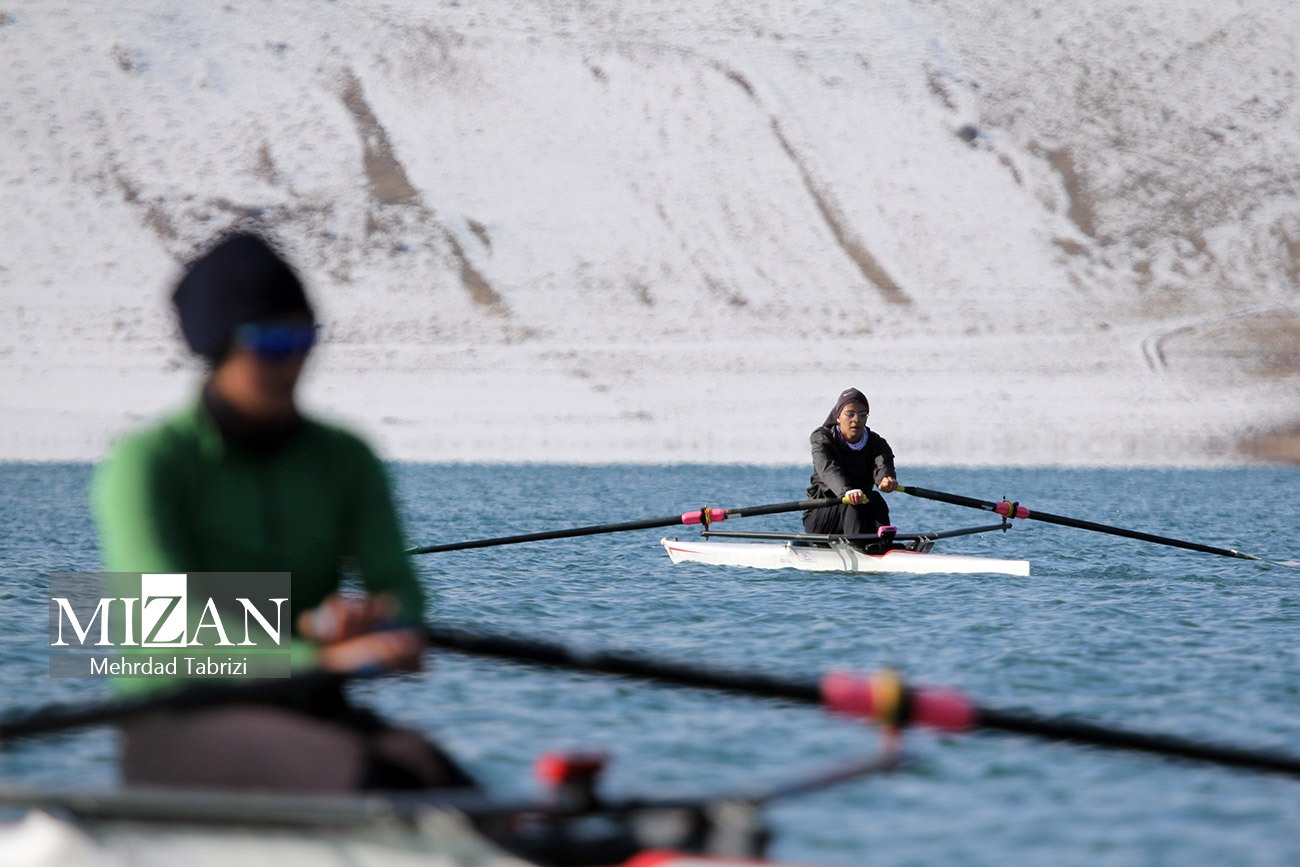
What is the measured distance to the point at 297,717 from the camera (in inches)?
153

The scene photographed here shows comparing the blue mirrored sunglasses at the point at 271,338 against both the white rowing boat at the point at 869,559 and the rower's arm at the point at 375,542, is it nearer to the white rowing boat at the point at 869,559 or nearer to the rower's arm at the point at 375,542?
the rower's arm at the point at 375,542

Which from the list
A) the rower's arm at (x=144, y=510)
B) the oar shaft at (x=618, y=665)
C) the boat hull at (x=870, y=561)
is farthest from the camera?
the boat hull at (x=870, y=561)

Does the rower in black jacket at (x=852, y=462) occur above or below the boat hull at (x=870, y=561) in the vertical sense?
above

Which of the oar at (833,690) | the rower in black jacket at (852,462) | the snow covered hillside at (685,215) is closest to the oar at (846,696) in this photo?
the oar at (833,690)

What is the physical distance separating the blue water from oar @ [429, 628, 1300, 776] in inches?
38.4

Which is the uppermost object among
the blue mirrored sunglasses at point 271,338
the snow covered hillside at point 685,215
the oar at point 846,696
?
the snow covered hillside at point 685,215

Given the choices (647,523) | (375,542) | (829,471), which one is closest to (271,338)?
(375,542)

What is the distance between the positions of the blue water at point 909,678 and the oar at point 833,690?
977 millimetres

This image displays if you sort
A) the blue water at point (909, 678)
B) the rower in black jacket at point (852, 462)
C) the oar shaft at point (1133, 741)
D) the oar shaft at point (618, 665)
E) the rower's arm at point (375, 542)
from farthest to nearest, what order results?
the rower in black jacket at point (852, 462) < the blue water at point (909, 678) < the oar shaft at point (1133, 741) < the oar shaft at point (618, 665) < the rower's arm at point (375, 542)

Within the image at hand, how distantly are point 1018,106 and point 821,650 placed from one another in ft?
356

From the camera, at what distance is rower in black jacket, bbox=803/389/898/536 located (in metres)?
14.7

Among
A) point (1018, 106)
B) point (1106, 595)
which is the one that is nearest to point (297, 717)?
point (1106, 595)

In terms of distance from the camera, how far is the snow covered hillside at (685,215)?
9231 cm

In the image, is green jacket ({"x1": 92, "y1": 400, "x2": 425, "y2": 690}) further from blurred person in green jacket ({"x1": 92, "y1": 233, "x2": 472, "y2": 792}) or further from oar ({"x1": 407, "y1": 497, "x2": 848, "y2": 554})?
oar ({"x1": 407, "y1": 497, "x2": 848, "y2": 554})
